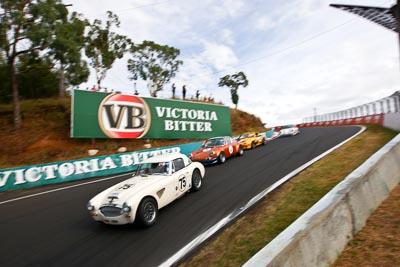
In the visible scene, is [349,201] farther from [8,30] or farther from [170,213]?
[8,30]

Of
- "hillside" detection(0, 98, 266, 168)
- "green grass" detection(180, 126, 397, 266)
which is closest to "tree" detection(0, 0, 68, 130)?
"hillside" detection(0, 98, 266, 168)

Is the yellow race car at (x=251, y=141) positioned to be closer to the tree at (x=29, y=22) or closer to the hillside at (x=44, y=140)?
the hillside at (x=44, y=140)

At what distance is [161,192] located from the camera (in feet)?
21.3

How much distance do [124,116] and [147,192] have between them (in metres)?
14.6

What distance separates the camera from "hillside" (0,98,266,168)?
17.6m

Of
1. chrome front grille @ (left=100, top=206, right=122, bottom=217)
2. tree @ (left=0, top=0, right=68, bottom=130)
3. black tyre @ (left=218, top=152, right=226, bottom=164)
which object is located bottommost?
chrome front grille @ (left=100, top=206, right=122, bottom=217)

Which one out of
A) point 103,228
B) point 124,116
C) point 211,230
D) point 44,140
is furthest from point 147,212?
point 44,140

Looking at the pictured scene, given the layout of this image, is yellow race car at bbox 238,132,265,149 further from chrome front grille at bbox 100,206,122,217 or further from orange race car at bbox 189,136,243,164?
chrome front grille at bbox 100,206,122,217

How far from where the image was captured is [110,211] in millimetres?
5719

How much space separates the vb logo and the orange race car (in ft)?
26.2

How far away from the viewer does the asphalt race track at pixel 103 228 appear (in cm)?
477

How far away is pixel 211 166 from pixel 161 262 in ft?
26.5

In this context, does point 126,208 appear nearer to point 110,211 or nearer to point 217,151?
point 110,211

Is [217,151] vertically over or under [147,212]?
over
